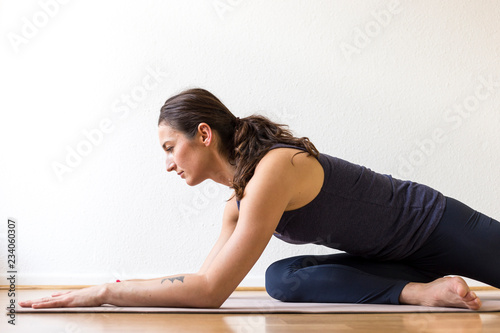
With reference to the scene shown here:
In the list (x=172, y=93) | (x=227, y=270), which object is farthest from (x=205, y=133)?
(x=172, y=93)

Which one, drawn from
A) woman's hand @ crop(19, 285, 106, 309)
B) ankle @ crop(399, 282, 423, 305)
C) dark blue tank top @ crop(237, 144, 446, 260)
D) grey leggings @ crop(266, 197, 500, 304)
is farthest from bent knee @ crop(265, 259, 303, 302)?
woman's hand @ crop(19, 285, 106, 309)

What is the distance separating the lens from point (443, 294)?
1.47 m

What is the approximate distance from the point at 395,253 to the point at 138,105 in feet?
4.41

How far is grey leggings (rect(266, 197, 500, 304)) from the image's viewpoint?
1534 millimetres

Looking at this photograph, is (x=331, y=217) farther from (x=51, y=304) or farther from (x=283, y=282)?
(x=51, y=304)

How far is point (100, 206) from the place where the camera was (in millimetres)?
2424

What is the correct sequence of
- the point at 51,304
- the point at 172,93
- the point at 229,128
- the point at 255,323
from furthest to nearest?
the point at 172,93 → the point at 229,128 → the point at 51,304 → the point at 255,323

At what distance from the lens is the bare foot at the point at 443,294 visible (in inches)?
56.3

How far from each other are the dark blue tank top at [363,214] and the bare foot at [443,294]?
4.7 inches

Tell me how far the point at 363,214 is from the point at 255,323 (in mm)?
475

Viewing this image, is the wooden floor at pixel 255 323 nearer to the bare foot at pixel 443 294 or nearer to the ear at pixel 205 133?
the bare foot at pixel 443 294

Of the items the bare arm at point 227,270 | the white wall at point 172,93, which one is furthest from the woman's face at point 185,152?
the white wall at point 172,93

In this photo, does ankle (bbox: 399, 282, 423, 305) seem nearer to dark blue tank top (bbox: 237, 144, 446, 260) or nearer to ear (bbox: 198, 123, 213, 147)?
dark blue tank top (bbox: 237, 144, 446, 260)

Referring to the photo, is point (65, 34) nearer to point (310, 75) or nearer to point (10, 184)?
point (10, 184)
